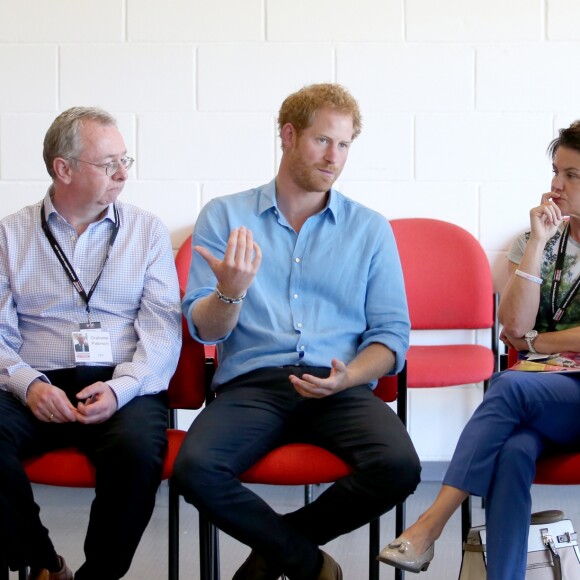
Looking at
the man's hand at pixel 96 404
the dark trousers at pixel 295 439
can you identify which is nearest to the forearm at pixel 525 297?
the dark trousers at pixel 295 439

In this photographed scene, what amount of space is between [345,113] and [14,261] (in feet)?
3.14

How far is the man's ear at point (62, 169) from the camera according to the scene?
2.45 m

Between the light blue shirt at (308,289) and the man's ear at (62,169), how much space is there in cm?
38

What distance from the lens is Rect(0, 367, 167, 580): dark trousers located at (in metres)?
2.05

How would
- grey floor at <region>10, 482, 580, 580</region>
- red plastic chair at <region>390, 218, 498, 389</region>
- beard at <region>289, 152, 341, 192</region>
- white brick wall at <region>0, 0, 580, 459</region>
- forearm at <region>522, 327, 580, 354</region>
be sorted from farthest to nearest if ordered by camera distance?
white brick wall at <region>0, 0, 580, 459</region>
red plastic chair at <region>390, 218, 498, 389</region>
grey floor at <region>10, 482, 580, 580</region>
beard at <region>289, 152, 341, 192</region>
forearm at <region>522, 327, 580, 354</region>

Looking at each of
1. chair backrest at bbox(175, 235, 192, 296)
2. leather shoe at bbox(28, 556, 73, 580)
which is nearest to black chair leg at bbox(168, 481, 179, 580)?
leather shoe at bbox(28, 556, 73, 580)

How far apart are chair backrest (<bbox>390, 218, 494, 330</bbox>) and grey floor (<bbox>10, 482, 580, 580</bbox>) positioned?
26.8 inches

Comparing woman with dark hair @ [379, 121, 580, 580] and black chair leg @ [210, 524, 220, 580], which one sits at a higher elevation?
woman with dark hair @ [379, 121, 580, 580]

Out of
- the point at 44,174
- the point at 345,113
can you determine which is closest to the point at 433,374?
the point at 345,113

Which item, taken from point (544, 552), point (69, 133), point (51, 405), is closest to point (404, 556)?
point (544, 552)

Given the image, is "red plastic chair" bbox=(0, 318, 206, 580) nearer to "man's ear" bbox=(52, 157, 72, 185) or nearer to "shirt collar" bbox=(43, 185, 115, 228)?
"shirt collar" bbox=(43, 185, 115, 228)

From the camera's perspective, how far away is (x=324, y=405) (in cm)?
223

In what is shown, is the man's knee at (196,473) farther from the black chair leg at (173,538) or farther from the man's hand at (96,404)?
the man's hand at (96,404)

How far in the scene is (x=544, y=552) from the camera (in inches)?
83.0
